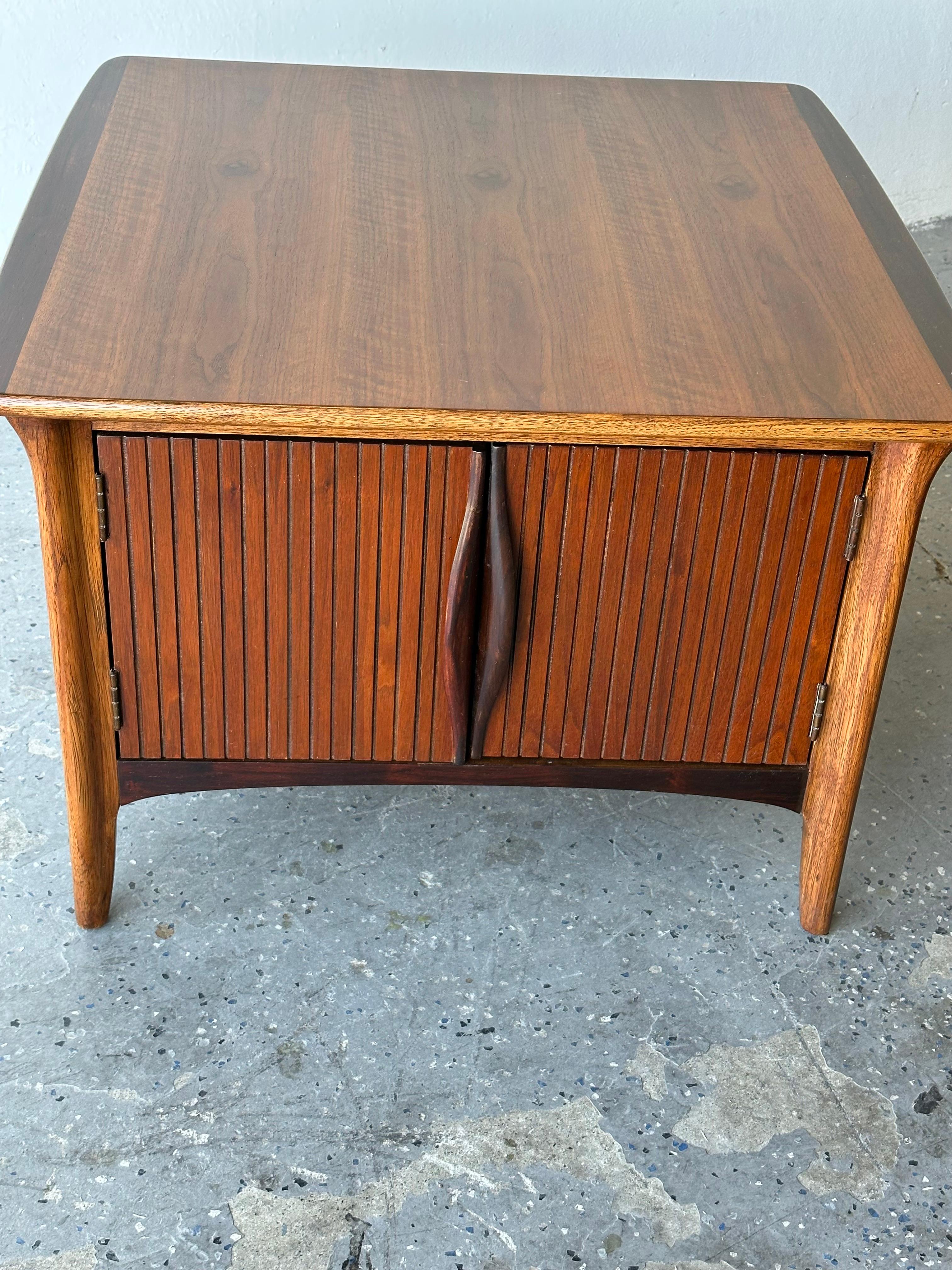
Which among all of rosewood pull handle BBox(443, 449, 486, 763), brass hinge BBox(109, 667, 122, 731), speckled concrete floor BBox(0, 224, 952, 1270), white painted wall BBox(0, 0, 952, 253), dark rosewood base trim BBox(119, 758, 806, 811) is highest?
white painted wall BBox(0, 0, 952, 253)

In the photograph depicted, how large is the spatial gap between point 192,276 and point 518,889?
0.84 meters

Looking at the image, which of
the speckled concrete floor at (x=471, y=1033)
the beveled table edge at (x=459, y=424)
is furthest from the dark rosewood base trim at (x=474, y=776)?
the beveled table edge at (x=459, y=424)

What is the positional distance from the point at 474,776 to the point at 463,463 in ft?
1.34

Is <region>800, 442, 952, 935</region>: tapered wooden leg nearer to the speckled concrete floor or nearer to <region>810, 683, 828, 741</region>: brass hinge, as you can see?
<region>810, 683, 828, 741</region>: brass hinge

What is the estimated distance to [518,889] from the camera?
5.74 ft

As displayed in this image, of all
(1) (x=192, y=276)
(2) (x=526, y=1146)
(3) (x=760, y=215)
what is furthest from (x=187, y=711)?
(3) (x=760, y=215)

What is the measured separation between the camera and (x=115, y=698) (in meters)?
1.53

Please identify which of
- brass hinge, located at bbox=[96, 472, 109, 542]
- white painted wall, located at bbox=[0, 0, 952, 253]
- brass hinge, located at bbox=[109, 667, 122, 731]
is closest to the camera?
brass hinge, located at bbox=[96, 472, 109, 542]

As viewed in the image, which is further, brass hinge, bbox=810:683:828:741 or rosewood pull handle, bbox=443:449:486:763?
brass hinge, bbox=810:683:828:741

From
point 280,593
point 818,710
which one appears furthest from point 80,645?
point 818,710

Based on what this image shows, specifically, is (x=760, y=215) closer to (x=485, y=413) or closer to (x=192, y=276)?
(x=485, y=413)

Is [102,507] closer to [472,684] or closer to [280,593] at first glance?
[280,593]

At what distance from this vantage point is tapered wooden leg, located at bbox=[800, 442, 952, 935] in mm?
1411

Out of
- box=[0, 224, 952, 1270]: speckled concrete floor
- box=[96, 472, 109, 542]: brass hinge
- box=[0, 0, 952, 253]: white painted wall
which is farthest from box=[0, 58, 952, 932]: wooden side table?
box=[0, 0, 952, 253]: white painted wall
